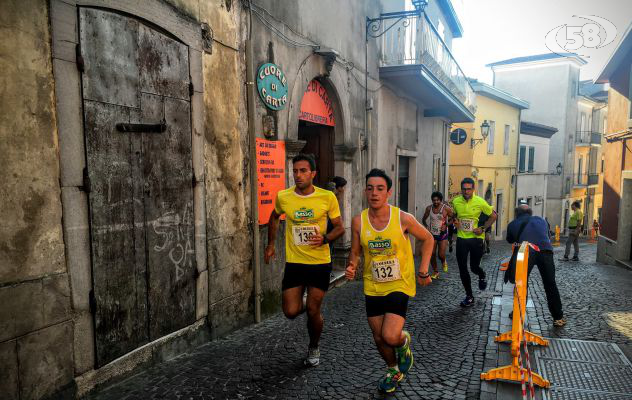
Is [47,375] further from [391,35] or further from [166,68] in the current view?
[391,35]

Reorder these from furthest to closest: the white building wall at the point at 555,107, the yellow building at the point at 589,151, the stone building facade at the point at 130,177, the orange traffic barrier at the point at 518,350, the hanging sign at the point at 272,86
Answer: the yellow building at the point at 589,151, the white building wall at the point at 555,107, the hanging sign at the point at 272,86, the orange traffic barrier at the point at 518,350, the stone building facade at the point at 130,177

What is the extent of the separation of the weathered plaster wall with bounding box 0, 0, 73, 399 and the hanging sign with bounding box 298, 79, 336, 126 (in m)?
4.60

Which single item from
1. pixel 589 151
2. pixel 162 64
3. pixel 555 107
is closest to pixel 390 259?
pixel 162 64

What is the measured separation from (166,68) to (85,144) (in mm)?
1312

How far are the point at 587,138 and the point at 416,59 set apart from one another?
35.1 metres

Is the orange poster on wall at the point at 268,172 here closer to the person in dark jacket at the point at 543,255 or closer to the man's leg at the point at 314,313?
the man's leg at the point at 314,313

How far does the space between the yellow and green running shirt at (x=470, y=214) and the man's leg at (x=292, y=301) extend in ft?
11.5


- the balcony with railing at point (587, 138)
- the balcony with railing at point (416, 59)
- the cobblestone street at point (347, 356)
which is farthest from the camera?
the balcony with railing at point (587, 138)

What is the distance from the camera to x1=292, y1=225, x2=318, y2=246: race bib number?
4.56 metres

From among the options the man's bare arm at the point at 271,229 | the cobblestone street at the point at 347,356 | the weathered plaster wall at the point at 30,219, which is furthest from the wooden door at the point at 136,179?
the man's bare arm at the point at 271,229

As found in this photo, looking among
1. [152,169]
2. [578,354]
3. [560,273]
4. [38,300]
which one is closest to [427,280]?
[578,354]

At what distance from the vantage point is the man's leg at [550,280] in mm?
5910

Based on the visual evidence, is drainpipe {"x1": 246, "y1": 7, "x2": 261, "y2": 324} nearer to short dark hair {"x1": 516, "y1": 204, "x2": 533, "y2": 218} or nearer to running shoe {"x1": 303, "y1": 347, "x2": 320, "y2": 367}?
running shoe {"x1": 303, "y1": 347, "x2": 320, "y2": 367}

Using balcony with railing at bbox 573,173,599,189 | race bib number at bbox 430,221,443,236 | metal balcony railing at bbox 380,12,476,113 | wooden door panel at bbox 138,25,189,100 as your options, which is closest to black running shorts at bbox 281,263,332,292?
wooden door panel at bbox 138,25,189,100
